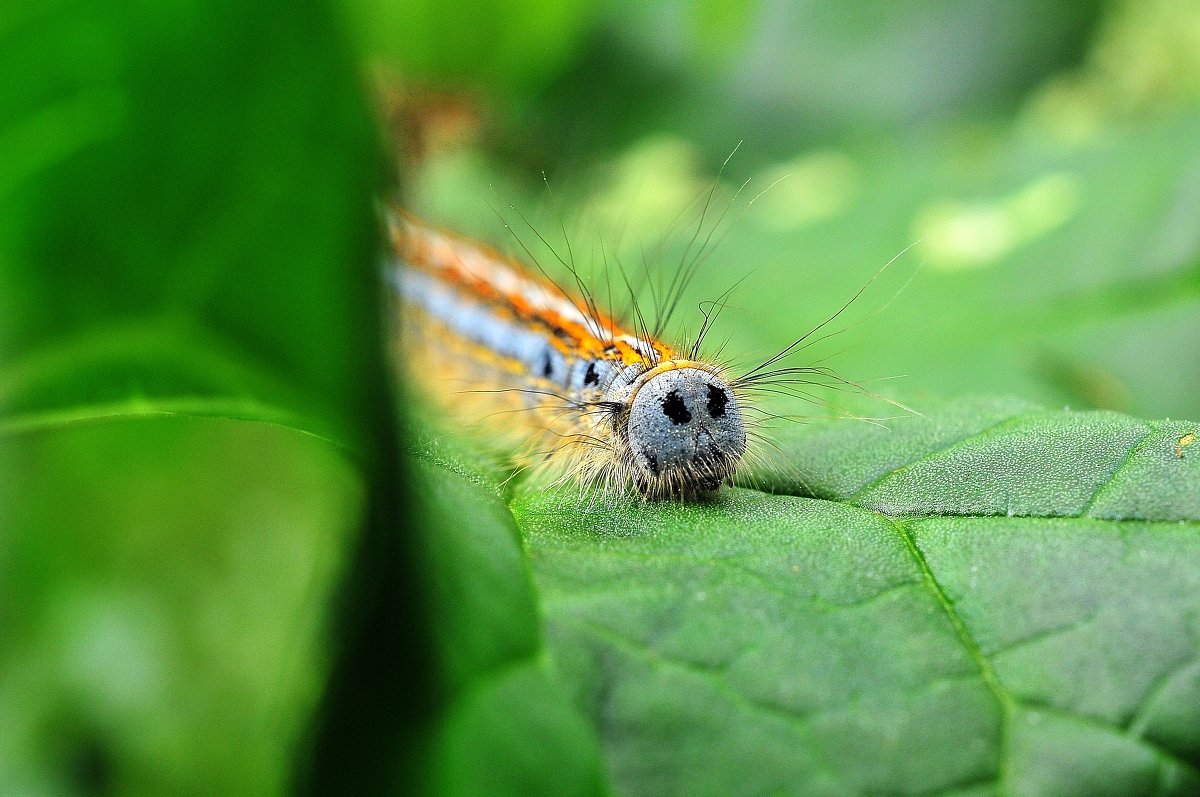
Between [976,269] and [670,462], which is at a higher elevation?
[976,269]

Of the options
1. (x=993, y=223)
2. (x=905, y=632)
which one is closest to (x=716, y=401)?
(x=905, y=632)

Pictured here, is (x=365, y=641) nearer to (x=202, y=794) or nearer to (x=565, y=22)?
(x=202, y=794)

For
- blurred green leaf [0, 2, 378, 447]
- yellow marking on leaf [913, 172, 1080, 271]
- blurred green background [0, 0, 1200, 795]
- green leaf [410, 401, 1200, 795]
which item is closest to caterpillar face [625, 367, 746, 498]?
green leaf [410, 401, 1200, 795]

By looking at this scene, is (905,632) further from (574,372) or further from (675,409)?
(574,372)

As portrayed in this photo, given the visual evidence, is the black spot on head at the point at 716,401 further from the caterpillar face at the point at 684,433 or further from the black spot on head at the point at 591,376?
the black spot on head at the point at 591,376

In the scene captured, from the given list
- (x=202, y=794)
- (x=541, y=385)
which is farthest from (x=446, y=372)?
(x=202, y=794)

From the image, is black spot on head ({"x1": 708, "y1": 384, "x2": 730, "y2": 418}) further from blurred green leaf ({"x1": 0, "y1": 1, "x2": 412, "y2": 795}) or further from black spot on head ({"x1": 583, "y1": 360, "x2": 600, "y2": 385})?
blurred green leaf ({"x1": 0, "y1": 1, "x2": 412, "y2": 795})

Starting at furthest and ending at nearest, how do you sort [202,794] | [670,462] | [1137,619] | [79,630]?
[79,630]
[202,794]
[670,462]
[1137,619]
